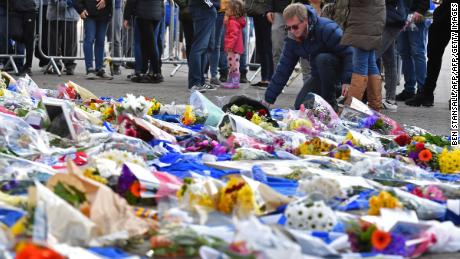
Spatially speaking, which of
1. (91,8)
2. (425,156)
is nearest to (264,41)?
(91,8)

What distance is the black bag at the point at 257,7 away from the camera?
13547 mm

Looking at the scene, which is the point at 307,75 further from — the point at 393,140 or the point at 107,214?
the point at 107,214

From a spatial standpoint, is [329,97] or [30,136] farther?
[329,97]

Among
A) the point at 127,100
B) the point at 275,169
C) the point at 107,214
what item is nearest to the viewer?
the point at 107,214

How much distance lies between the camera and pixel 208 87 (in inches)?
520

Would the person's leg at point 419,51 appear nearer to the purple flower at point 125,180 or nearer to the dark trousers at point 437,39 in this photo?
the dark trousers at point 437,39

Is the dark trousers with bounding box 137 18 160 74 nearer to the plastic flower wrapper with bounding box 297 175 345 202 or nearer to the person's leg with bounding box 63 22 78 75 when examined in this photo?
the person's leg with bounding box 63 22 78 75

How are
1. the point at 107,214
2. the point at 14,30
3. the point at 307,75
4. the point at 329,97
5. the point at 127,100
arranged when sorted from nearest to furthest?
1. the point at 107,214
2. the point at 127,100
3. the point at 329,97
4. the point at 307,75
5. the point at 14,30

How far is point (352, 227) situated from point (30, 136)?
2832 mm

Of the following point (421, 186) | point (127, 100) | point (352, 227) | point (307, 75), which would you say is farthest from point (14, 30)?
point (352, 227)

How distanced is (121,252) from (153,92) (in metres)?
8.75

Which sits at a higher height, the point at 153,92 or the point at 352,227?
the point at 352,227

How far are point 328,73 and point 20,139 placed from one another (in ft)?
13.0

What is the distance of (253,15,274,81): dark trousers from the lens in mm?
13836
